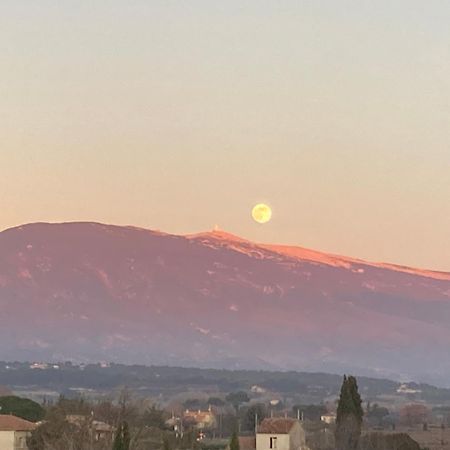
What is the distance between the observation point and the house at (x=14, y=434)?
7119 centimetres

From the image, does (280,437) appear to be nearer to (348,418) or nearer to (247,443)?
(247,443)

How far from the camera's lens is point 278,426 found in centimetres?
8119

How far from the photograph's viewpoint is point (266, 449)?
263ft

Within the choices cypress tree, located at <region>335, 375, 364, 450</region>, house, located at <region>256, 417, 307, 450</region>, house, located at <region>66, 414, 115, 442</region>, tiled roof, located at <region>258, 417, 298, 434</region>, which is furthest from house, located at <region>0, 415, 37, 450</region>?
cypress tree, located at <region>335, 375, 364, 450</region>

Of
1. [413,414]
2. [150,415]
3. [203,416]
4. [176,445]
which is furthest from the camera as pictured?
[413,414]

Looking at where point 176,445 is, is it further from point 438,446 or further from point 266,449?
point 438,446

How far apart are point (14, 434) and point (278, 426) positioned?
17.4 m

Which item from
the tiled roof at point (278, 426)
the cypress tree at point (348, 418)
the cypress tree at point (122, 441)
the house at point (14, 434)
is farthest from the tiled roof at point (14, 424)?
the cypress tree at point (348, 418)

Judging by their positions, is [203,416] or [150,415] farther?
[203,416]

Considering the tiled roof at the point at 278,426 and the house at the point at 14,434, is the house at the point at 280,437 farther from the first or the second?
the house at the point at 14,434

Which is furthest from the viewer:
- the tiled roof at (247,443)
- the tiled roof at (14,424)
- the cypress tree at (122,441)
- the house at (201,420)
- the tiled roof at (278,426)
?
the house at (201,420)

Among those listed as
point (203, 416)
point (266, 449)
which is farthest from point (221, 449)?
point (203, 416)

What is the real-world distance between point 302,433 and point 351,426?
5297 mm

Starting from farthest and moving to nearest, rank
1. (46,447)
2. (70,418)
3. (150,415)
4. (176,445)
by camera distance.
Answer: (150,415) < (176,445) < (70,418) < (46,447)
